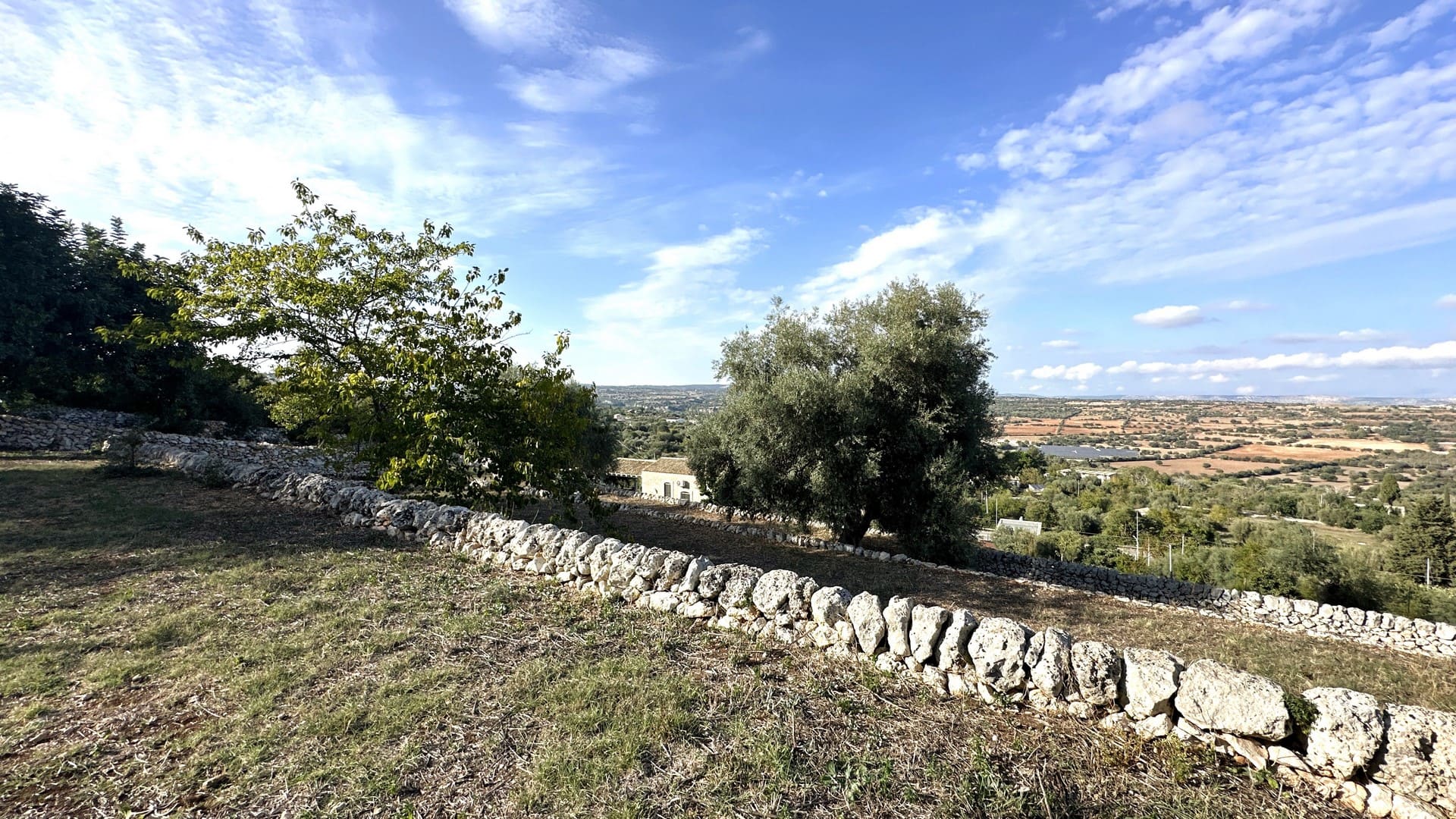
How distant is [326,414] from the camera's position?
999 centimetres

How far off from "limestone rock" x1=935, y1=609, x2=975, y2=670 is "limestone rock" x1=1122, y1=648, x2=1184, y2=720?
3.29 ft

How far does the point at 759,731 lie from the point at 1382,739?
11.6 ft

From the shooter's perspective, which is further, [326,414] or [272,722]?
[326,414]

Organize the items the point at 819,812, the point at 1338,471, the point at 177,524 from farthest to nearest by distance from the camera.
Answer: the point at 1338,471 < the point at 177,524 < the point at 819,812

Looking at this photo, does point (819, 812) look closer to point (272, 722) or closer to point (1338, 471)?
point (272, 722)

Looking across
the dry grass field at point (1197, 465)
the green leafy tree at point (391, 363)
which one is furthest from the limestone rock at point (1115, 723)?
the dry grass field at point (1197, 465)

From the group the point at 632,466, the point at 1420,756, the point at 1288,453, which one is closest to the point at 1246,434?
the point at 1288,453

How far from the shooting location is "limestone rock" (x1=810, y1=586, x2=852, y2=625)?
496cm

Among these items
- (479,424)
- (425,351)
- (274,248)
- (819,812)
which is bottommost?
(819,812)

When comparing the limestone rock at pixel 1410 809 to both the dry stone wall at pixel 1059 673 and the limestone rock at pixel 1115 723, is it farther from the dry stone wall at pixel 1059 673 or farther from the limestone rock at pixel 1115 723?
the limestone rock at pixel 1115 723

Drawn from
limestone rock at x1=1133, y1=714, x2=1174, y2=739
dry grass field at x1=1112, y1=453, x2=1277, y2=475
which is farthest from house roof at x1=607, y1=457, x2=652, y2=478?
dry grass field at x1=1112, y1=453, x2=1277, y2=475

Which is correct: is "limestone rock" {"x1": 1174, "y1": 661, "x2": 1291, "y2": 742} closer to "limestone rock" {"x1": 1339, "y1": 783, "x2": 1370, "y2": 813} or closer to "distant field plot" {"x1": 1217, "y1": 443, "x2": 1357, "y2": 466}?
"limestone rock" {"x1": 1339, "y1": 783, "x2": 1370, "y2": 813}

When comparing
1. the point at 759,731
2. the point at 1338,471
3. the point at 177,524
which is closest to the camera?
the point at 759,731

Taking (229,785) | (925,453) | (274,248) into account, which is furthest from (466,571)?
(925,453)
